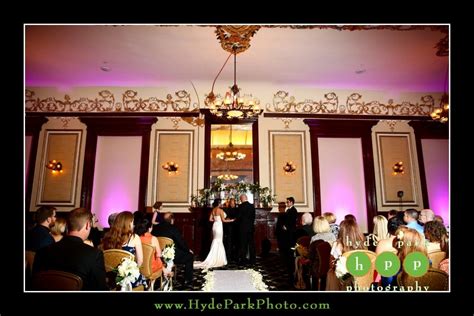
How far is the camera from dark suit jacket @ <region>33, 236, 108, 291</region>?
202 centimetres

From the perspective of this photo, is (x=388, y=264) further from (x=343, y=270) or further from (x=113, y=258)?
(x=113, y=258)

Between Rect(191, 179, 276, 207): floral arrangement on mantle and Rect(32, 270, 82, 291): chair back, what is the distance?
6423 millimetres

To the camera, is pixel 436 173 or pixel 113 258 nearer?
pixel 113 258

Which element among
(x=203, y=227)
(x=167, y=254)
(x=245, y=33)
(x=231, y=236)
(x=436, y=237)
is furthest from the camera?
(x=203, y=227)

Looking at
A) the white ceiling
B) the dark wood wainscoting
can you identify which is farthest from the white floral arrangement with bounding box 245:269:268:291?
the white ceiling

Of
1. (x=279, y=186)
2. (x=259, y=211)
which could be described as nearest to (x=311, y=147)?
(x=279, y=186)

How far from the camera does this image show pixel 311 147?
9.43 meters

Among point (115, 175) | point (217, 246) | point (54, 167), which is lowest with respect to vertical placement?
point (217, 246)

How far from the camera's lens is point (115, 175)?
9.16 meters

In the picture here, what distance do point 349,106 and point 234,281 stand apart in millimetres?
6939
